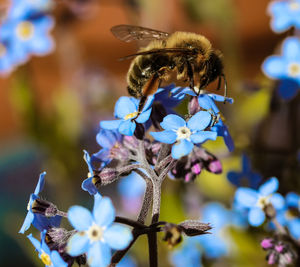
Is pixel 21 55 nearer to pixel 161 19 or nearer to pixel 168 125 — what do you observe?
pixel 161 19

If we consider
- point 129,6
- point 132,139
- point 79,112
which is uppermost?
point 129,6

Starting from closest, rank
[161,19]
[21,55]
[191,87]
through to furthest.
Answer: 1. [191,87]
2. [21,55]
3. [161,19]

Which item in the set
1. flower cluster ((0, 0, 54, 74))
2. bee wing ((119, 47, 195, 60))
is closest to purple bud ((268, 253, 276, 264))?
bee wing ((119, 47, 195, 60))

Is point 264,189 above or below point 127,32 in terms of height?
below

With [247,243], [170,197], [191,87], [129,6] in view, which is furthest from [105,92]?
[191,87]

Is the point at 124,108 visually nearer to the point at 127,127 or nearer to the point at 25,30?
the point at 127,127

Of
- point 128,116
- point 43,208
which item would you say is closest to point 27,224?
point 43,208

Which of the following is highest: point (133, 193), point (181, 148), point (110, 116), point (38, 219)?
point (181, 148)
